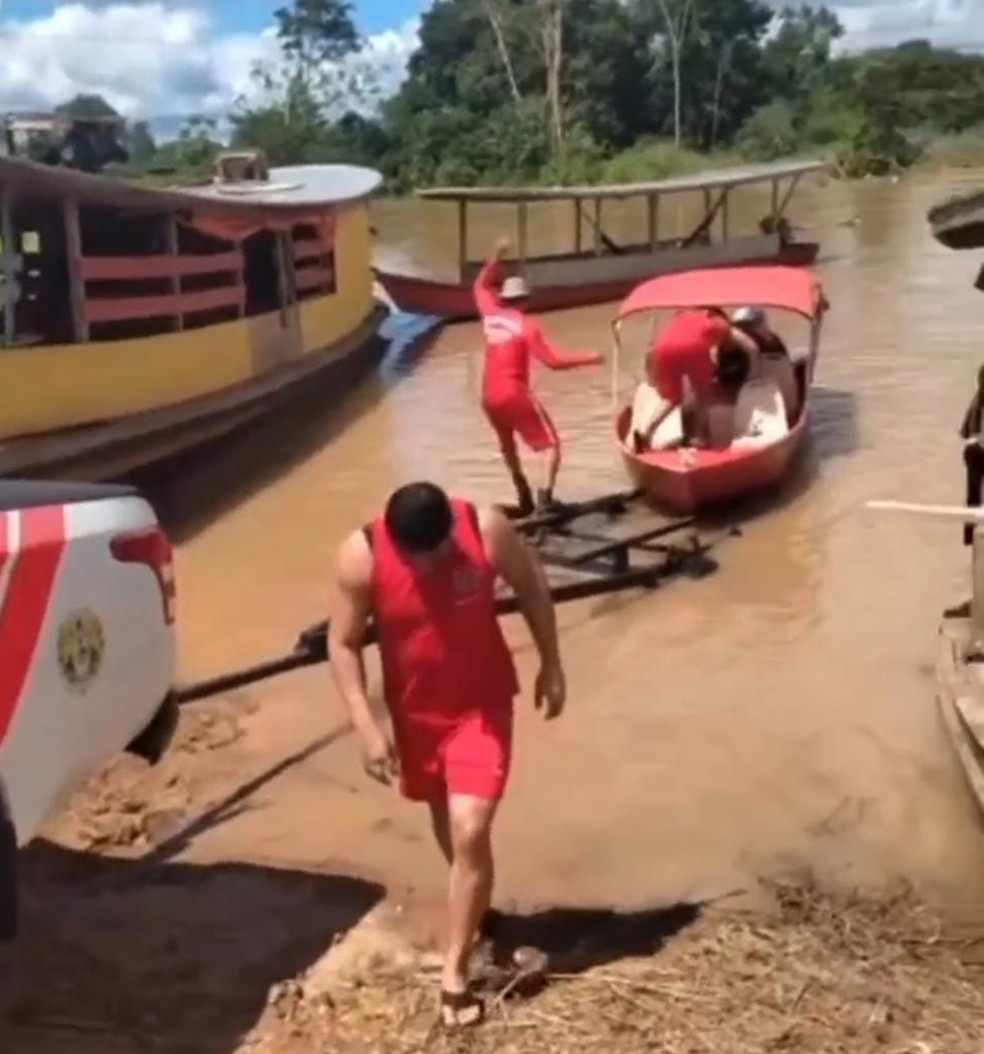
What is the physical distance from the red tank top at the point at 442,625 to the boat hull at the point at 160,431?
619cm

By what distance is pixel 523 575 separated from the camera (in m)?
4.64

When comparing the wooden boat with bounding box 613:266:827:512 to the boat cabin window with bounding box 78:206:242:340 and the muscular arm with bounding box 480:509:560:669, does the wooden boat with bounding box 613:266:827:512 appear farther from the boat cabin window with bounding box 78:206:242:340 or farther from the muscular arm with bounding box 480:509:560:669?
the muscular arm with bounding box 480:509:560:669

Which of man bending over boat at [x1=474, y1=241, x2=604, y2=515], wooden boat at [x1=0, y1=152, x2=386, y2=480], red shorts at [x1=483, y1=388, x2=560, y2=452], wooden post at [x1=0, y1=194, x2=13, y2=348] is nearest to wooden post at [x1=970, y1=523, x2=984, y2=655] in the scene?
man bending over boat at [x1=474, y1=241, x2=604, y2=515]

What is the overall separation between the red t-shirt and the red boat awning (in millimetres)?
350

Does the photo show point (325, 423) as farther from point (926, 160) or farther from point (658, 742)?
point (926, 160)

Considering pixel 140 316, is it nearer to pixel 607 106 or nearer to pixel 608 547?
pixel 608 547

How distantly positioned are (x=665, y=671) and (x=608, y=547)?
123 centimetres

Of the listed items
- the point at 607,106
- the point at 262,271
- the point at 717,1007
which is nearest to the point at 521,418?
the point at 262,271

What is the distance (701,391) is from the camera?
37.9 ft

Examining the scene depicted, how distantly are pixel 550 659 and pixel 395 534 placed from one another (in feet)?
1.99

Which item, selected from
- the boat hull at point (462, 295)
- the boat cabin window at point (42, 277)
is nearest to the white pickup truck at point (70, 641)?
the boat cabin window at point (42, 277)

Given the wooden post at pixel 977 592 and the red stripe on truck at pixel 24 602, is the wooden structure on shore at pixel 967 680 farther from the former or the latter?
the red stripe on truck at pixel 24 602

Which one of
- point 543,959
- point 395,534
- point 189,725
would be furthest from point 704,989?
point 189,725

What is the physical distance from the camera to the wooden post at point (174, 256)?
13.1 meters
